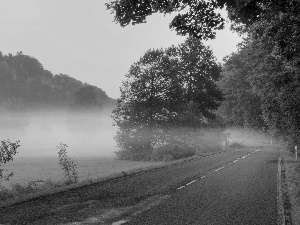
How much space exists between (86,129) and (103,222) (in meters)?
73.4

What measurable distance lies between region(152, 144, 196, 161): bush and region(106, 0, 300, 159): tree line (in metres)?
1.09

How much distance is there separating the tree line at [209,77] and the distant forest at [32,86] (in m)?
82.6

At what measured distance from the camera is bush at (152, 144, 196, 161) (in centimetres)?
3315

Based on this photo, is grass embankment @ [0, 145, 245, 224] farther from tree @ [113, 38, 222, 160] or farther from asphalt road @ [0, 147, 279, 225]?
tree @ [113, 38, 222, 160]

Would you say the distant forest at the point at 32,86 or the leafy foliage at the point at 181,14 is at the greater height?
the distant forest at the point at 32,86

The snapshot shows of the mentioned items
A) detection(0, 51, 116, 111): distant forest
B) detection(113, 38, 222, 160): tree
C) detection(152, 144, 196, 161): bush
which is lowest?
detection(152, 144, 196, 161): bush

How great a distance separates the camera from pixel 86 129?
78625 mm

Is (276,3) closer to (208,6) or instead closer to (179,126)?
(208,6)

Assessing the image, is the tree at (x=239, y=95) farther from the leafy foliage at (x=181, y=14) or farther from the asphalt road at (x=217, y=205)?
the leafy foliage at (x=181, y=14)

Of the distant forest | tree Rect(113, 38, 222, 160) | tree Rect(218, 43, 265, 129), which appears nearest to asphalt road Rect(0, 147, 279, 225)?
tree Rect(113, 38, 222, 160)

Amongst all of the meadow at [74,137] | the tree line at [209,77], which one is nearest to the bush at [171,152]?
the tree line at [209,77]

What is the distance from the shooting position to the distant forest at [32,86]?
453 feet

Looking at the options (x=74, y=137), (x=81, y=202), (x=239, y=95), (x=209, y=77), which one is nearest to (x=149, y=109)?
(x=209, y=77)

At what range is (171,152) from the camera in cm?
3381
